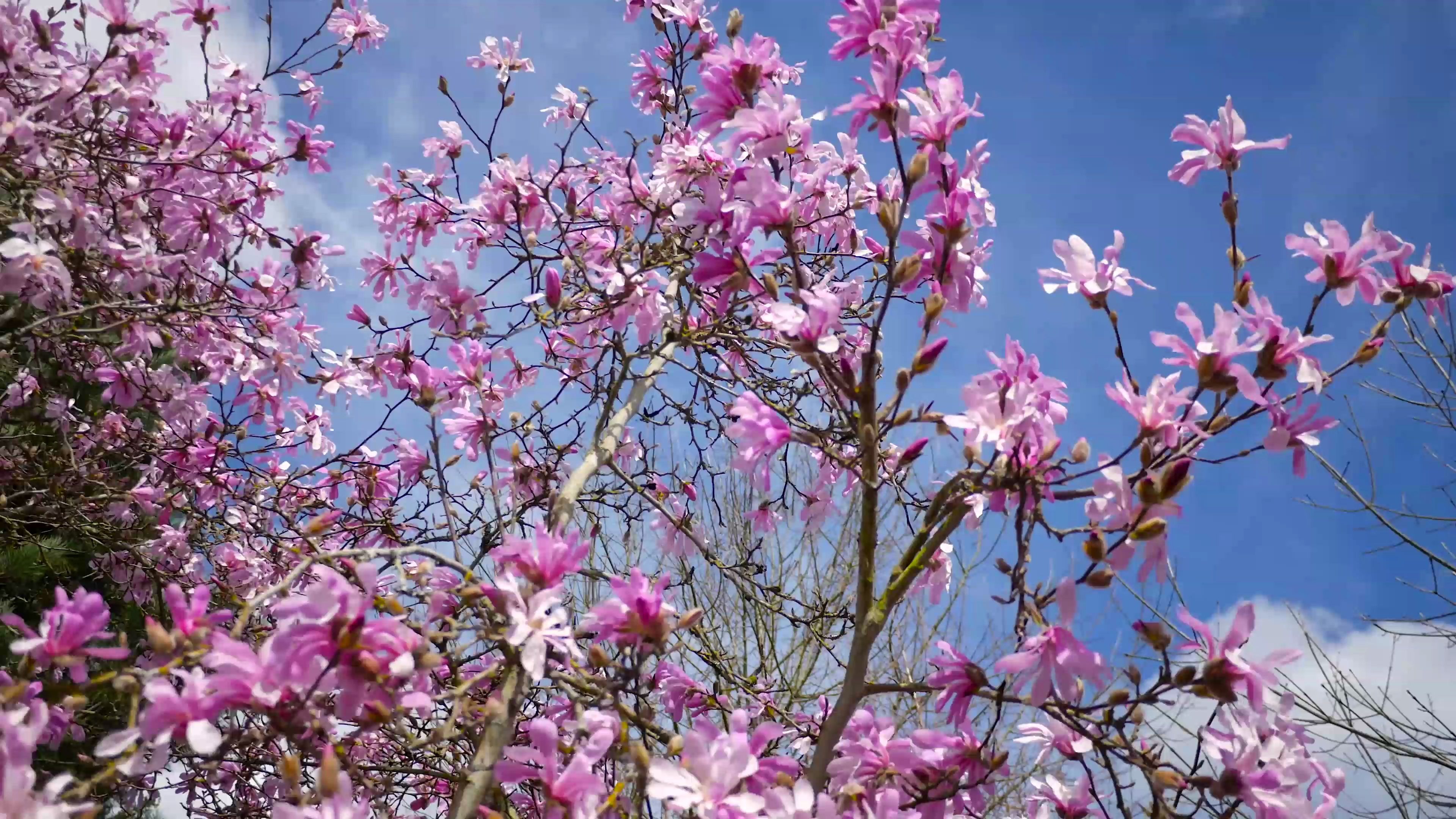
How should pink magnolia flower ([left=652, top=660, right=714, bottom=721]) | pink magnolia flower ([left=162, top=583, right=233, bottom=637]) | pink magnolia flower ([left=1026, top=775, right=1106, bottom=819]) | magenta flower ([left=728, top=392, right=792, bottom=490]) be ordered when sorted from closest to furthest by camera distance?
pink magnolia flower ([left=162, top=583, right=233, bottom=637]), magenta flower ([left=728, top=392, right=792, bottom=490]), pink magnolia flower ([left=1026, top=775, right=1106, bottom=819]), pink magnolia flower ([left=652, top=660, right=714, bottom=721])

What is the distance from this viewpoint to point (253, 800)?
131 inches

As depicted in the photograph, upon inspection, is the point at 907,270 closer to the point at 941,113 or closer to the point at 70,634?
the point at 941,113

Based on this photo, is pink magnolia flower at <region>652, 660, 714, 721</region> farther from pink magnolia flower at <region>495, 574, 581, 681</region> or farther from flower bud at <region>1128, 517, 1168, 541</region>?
flower bud at <region>1128, 517, 1168, 541</region>

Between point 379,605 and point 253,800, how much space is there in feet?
9.33

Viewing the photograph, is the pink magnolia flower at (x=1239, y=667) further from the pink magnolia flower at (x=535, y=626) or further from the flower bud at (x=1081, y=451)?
the pink magnolia flower at (x=535, y=626)

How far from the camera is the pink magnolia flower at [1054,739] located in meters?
1.49

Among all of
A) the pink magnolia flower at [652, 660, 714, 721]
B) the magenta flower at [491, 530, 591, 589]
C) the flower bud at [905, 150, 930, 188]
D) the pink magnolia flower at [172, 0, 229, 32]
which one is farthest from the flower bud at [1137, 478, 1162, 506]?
the pink magnolia flower at [172, 0, 229, 32]

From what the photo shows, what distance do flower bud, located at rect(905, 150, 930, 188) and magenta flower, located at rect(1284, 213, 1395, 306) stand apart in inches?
26.6

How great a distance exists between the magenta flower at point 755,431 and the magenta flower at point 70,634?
3.24 ft

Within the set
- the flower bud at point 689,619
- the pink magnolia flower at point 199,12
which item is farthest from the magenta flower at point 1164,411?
the pink magnolia flower at point 199,12

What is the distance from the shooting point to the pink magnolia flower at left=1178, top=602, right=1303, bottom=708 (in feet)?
4.07

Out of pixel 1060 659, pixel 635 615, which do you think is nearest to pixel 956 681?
pixel 1060 659

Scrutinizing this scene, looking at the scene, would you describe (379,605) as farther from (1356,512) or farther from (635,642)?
(1356,512)

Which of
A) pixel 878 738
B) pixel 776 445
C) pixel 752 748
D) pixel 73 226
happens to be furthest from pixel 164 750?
pixel 73 226
